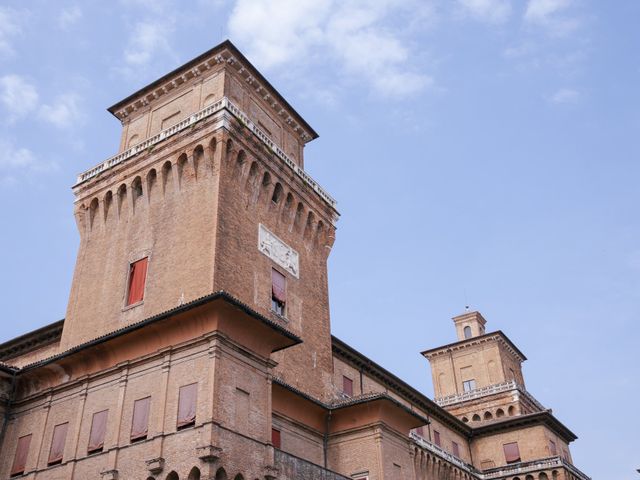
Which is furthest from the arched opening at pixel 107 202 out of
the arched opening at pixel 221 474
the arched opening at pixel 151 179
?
the arched opening at pixel 221 474

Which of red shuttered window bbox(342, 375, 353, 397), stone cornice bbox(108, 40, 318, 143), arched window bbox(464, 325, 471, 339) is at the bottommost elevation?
red shuttered window bbox(342, 375, 353, 397)

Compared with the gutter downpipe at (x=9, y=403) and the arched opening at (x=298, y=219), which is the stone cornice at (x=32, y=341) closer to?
the gutter downpipe at (x=9, y=403)

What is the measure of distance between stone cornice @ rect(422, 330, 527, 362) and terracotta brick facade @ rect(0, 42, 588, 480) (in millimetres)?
16416

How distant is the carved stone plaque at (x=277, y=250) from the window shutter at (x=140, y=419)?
385 inches

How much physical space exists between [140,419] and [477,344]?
4101cm

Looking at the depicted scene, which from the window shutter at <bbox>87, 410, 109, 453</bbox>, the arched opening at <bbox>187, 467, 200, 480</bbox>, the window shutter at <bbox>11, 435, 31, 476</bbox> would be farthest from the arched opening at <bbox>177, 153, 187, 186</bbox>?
the arched opening at <bbox>187, 467, 200, 480</bbox>

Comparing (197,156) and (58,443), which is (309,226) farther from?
(58,443)

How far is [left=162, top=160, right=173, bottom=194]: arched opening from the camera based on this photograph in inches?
1232

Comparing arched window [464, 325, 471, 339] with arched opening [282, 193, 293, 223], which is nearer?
arched opening [282, 193, 293, 223]

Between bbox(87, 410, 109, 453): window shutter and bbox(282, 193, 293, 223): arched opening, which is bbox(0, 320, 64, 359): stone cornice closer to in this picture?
bbox(87, 410, 109, 453): window shutter

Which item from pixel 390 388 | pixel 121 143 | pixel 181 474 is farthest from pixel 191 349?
pixel 390 388

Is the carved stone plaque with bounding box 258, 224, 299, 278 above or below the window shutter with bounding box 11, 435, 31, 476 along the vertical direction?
above

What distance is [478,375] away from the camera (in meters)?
57.4

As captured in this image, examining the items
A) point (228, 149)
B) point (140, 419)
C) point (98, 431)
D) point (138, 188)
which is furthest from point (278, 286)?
point (98, 431)
